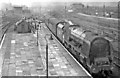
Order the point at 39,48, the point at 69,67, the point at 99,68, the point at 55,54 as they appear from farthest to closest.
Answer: the point at 39,48 < the point at 55,54 < the point at 69,67 < the point at 99,68

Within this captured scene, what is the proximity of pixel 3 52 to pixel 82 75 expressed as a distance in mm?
15028

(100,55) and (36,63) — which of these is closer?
(100,55)

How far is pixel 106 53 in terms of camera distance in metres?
18.7

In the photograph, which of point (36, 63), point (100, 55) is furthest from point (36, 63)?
point (100, 55)

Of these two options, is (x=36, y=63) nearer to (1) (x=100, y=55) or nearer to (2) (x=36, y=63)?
(2) (x=36, y=63)

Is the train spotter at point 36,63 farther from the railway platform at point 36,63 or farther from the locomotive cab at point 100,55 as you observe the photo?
the locomotive cab at point 100,55

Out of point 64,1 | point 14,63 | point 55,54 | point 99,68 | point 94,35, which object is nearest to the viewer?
point 99,68

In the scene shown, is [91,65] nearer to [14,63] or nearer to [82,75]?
[82,75]

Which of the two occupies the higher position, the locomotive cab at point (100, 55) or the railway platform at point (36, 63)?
the locomotive cab at point (100, 55)

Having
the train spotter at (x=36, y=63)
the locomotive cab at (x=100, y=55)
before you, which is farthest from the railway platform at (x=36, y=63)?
the locomotive cab at (x=100, y=55)


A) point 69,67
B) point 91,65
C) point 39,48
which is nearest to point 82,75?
point 91,65

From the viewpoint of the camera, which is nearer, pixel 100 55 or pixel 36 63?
pixel 100 55

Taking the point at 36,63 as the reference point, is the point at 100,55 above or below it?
above

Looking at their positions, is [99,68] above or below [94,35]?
below
